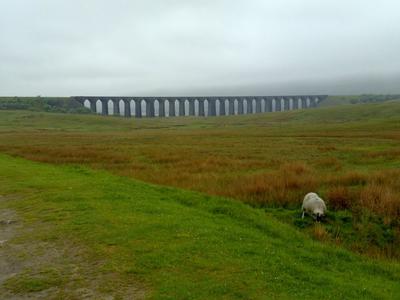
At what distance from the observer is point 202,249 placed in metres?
8.51

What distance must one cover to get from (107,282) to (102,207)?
18.9ft

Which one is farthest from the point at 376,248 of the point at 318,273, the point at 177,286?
the point at 177,286

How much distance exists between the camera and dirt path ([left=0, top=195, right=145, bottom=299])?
6.61 metres

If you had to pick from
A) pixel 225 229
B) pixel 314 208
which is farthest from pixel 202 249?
pixel 314 208

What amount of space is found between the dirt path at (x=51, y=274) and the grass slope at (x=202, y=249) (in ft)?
0.75

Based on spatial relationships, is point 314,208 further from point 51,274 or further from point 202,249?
point 51,274

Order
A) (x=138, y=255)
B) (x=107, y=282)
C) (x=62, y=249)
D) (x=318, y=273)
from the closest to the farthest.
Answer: (x=107, y=282) < (x=318, y=273) < (x=138, y=255) < (x=62, y=249)

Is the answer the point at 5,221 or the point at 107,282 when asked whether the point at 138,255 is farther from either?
the point at 5,221

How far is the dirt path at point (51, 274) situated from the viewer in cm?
661

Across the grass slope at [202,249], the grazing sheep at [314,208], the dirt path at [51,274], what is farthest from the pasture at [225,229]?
the grazing sheep at [314,208]

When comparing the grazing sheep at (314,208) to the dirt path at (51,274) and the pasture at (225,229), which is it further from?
the dirt path at (51,274)

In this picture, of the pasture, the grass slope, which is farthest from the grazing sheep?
the grass slope

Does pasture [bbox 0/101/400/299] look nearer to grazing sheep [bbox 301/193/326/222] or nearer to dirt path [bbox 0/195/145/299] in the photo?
dirt path [bbox 0/195/145/299]

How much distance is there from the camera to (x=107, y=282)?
22.9ft
